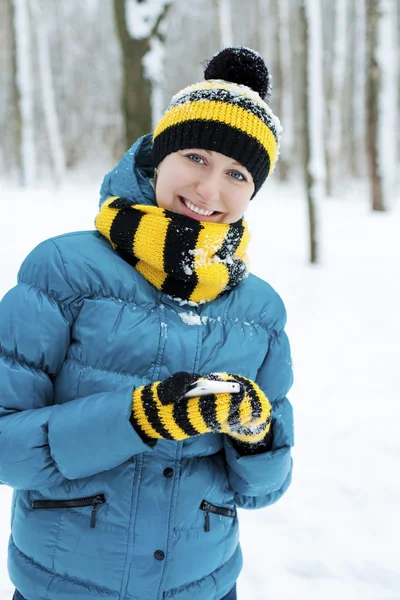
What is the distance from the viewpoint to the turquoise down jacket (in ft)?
4.24

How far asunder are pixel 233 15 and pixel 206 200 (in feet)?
81.3

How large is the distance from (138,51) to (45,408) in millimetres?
5308

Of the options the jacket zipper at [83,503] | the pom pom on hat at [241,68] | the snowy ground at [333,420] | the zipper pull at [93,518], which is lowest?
the snowy ground at [333,420]

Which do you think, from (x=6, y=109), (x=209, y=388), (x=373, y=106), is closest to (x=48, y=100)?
(x=6, y=109)

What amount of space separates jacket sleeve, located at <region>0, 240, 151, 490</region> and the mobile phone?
0.55ft

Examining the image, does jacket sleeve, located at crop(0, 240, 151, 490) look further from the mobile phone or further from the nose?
the nose

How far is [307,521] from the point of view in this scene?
9.98 feet

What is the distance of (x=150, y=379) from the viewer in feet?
4.58

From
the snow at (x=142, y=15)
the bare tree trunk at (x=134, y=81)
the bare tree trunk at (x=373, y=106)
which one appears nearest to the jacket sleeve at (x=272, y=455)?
the bare tree trunk at (x=134, y=81)

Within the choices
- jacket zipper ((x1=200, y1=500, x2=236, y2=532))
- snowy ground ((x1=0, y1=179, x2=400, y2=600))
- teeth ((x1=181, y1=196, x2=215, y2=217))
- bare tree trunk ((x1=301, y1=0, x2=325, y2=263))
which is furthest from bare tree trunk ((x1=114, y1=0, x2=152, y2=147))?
jacket zipper ((x1=200, y1=500, x2=236, y2=532))

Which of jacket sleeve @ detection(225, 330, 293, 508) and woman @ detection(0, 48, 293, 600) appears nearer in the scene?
woman @ detection(0, 48, 293, 600)

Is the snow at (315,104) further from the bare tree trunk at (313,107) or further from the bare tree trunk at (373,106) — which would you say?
the bare tree trunk at (373,106)

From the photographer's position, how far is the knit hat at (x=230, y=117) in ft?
4.88

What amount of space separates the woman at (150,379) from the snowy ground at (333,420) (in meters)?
1.30
